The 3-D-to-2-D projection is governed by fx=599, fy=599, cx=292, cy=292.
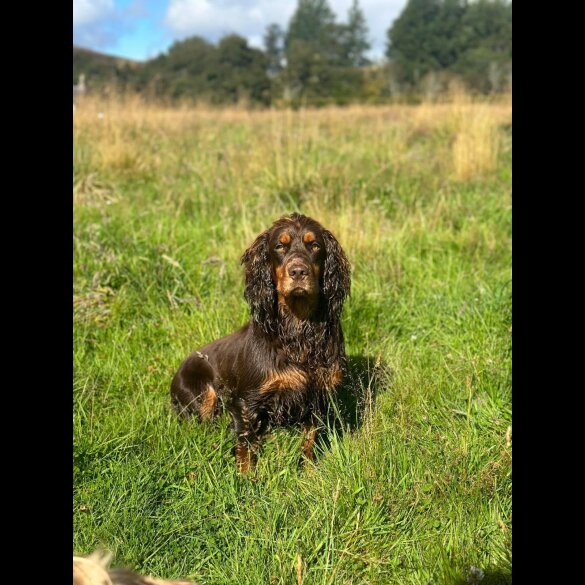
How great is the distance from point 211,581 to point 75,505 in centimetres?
70

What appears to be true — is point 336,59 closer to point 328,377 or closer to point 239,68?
point 239,68

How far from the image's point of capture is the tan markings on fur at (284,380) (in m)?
3.09

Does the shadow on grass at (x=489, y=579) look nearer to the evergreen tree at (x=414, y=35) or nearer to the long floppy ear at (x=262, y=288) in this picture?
the long floppy ear at (x=262, y=288)

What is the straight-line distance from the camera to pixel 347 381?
3.72 m

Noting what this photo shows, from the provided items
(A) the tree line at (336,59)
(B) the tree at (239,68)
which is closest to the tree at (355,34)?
(A) the tree line at (336,59)

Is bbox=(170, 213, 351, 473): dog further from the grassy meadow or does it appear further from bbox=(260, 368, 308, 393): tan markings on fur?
the grassy meadow

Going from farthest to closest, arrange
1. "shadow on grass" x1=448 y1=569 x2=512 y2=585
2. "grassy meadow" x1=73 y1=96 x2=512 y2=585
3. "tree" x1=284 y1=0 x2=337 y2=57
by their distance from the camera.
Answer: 1. "tree" x1=284 y1=0 x2=337 y2=57
2. "grassy meadow" x1=73 y1=96 x2=512 y2=585
3. "shadow on grass" x1=448 y1=569 x2=512 y2=585

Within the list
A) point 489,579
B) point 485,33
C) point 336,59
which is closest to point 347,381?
point 489,579

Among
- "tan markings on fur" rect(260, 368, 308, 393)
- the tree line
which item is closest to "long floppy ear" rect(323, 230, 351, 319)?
"tan markings on fur" rect(260, 368, 308, 393)

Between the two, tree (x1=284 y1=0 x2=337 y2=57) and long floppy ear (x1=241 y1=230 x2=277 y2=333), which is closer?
long floppy ear (x1=241 y1=230 x2=277 y2=333)

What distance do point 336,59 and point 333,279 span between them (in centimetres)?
5256

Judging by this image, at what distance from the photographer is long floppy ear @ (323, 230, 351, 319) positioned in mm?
3221

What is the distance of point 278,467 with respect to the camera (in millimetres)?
3008
